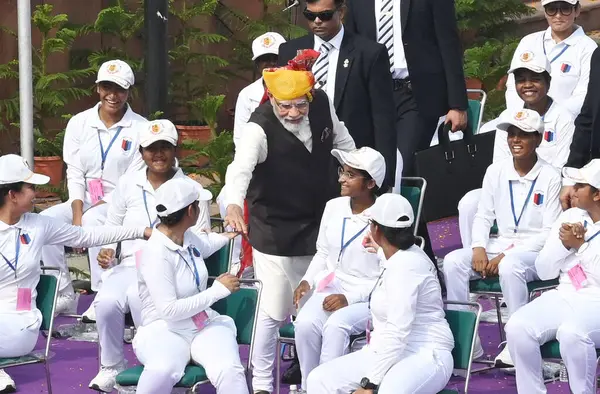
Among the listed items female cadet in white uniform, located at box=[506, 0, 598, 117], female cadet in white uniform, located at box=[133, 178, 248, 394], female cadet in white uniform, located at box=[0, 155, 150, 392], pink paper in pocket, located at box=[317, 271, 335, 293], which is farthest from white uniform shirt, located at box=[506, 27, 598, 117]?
female cadet in white uniform, located at box=[0, 155, 150, 392]

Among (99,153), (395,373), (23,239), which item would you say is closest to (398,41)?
(99,153)

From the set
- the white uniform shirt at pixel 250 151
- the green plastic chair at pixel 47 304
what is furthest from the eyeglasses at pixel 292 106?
the green plastic chair at pixel 47 304

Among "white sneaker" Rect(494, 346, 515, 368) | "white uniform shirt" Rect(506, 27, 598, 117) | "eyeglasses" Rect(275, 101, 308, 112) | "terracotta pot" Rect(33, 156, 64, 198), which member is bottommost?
"white sneaker" Rect(494, 346, 515, 368)

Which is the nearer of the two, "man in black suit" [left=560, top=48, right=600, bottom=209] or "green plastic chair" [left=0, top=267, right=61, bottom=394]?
"green plastic chair" [left=0, top=267, right=61, bottom=394]

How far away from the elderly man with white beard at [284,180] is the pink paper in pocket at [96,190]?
1.79 meters

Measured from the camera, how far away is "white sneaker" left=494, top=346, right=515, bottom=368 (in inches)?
354

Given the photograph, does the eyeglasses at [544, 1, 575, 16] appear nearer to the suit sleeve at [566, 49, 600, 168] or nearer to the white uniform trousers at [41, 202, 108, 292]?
the suit sleeve at [566, 49, 600, 168]

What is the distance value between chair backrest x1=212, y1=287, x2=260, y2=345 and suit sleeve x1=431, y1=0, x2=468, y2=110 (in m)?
2.24

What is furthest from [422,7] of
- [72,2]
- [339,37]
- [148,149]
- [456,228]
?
[72,2]

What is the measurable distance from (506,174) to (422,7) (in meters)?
1.24

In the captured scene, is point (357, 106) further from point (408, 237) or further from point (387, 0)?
point (408, 237)

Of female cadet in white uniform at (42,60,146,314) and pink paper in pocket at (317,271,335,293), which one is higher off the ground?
female cadet in white uniform at (42,60,146,314)

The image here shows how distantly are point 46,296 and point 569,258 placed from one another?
2.90 metres

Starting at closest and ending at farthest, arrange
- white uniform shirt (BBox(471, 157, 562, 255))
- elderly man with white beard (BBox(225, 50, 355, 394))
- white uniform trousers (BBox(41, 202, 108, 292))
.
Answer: elderly man with white beard (BBox(225, 50, 355, 394)), white uniform shirt (BBox(471, 157, 562, 255)), white uniform trousers (BBox(41, 202, 108, 292))
